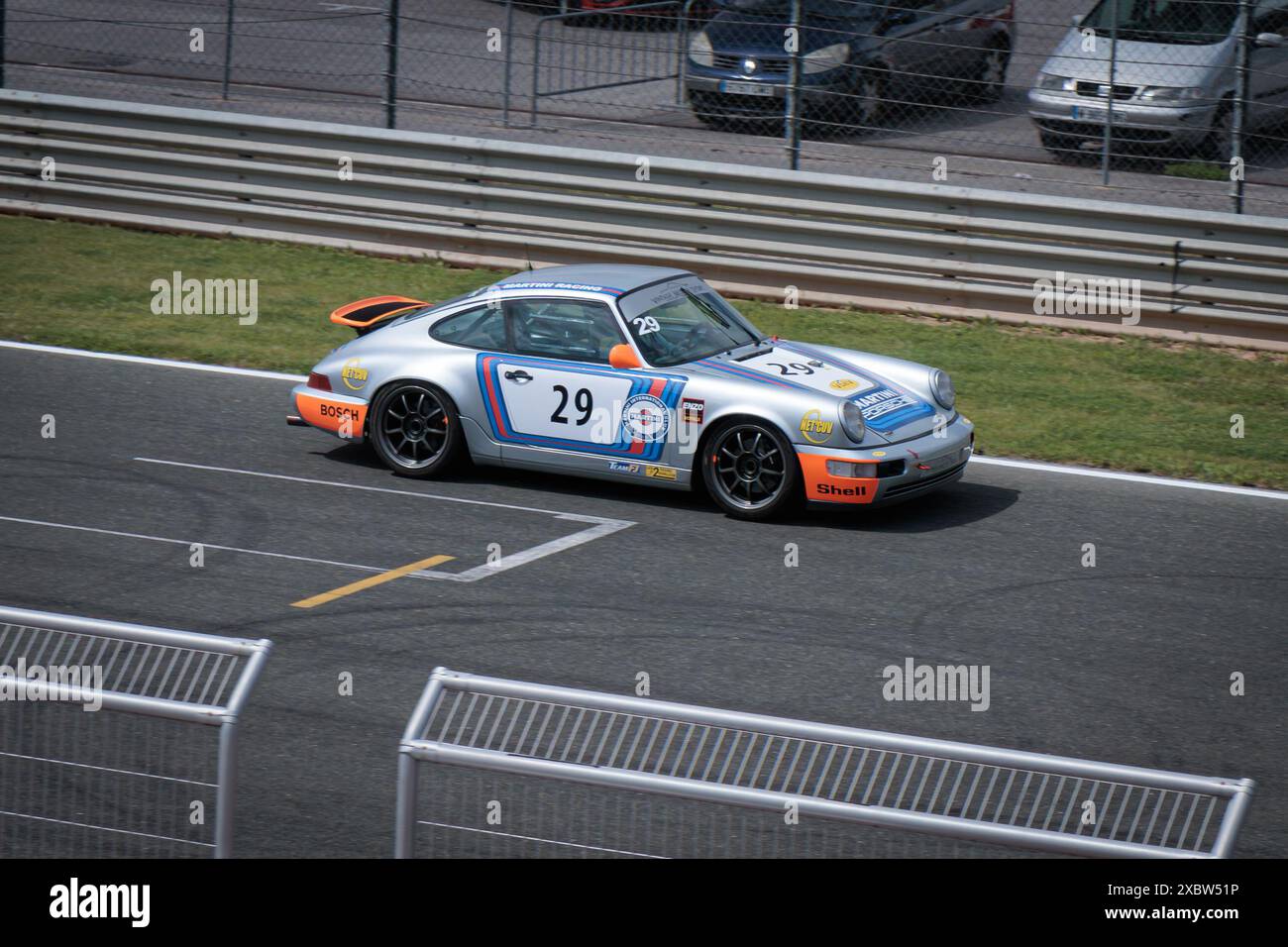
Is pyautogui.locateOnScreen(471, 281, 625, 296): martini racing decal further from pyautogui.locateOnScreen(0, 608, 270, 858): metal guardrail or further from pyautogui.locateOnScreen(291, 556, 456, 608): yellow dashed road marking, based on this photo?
pyautogui.locateOnScreen(0, 608, 270, 858): metal guardrail

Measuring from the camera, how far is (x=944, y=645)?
24.1 ft

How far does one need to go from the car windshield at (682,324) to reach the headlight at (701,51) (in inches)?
233

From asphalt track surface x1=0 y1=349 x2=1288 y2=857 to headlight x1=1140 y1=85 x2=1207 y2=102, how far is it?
4617 mm

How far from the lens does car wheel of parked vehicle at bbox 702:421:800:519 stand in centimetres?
895

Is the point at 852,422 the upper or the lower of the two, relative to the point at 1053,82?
lower

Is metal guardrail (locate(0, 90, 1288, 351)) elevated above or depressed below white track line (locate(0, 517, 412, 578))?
above

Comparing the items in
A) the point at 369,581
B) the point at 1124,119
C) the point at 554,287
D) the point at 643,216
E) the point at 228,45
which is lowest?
the point at 369,581

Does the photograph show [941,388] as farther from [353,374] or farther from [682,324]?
[353,374]

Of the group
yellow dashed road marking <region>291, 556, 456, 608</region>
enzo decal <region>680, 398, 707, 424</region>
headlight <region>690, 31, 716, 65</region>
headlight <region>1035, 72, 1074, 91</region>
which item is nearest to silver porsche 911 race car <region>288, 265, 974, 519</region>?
enzo decal <region>680, 398, 707, 424</region>

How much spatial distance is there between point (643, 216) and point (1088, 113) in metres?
4.04

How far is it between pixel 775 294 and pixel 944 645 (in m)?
6.73

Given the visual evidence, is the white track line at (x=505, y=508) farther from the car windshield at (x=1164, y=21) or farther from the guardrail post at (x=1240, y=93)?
the car windshield at (x=1164, y=21)

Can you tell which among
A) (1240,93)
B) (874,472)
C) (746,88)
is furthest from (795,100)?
Result: (874,472)

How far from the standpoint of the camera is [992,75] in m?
14.2
